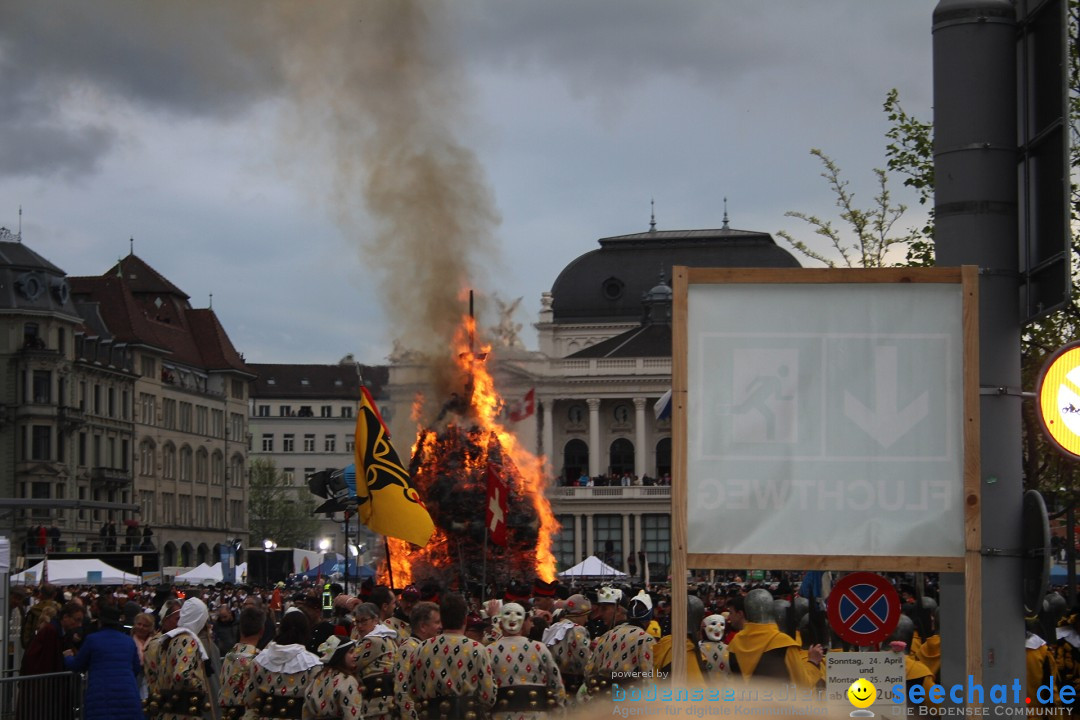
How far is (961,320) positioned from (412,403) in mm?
31349

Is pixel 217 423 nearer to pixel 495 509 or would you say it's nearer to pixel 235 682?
pixel 495 509

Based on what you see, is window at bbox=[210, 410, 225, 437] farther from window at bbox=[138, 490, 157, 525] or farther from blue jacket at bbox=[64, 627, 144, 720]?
blue jacket at bbox=[64, 627, 144, 720]

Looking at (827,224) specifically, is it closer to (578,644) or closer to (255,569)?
(578,644)

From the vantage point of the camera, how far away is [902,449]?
21.7 ft

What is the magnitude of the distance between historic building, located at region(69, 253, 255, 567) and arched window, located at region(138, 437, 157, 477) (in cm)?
6

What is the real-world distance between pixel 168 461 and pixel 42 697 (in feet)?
322

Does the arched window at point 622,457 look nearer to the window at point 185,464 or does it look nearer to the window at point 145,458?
the window at point 185,464

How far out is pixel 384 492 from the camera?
21.1 meters

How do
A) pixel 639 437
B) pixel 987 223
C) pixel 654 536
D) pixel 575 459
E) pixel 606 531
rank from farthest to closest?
pixel 575 459
pixel 639 437
pixel 606 531
pixel 654 536
pixel 987 223

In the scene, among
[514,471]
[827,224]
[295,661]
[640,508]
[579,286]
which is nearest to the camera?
[295,661]

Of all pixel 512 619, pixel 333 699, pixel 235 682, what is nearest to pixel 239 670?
pixel 235 682

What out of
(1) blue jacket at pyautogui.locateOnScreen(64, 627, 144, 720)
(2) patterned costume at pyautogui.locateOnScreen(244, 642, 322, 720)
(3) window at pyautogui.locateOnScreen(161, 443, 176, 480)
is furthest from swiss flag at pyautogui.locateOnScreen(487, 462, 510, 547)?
(3) window at pyautogui.locateOnScreen(161, 443, 176, 480)

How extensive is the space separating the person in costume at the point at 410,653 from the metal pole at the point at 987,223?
4696 mm

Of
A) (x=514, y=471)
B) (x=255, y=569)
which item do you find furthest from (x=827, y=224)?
(x=255, y=569)
